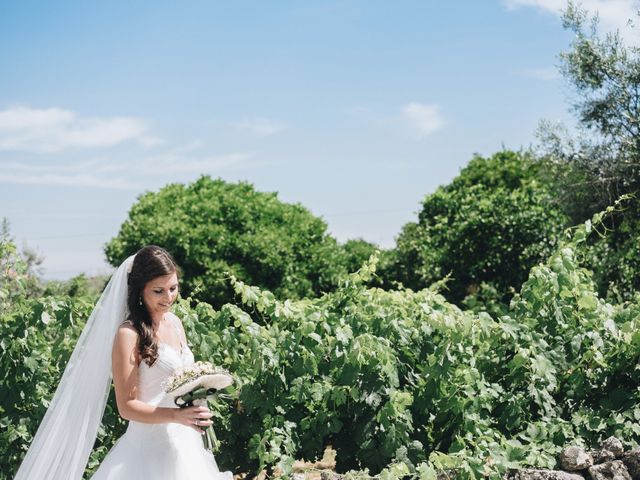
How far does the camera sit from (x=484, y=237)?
10.8m

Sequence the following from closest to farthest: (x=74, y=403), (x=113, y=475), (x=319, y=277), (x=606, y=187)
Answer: (x=113, y=475) < (x=74, y=403) < (x=606, y=187) < (x=319, y=277)

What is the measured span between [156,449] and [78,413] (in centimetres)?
53

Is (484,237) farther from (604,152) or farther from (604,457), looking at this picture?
(604,457)

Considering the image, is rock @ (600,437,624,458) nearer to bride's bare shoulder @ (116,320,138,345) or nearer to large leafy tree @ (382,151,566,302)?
bride's bare shoulder @ (116,320,138,345)

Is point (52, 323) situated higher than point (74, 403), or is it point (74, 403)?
point (52, 323)

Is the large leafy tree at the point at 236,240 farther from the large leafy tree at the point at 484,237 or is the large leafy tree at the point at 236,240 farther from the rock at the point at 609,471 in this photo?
the rock at the point at 609,471

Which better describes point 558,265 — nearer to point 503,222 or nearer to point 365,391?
point 365,391

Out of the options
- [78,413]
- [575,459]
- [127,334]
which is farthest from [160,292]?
[575,459]

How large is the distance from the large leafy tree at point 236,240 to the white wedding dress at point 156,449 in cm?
734

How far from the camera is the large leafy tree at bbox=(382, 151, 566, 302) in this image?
10.6 metres

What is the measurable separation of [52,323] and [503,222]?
722cm

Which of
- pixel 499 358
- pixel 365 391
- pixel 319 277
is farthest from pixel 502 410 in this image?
pixel 319 277

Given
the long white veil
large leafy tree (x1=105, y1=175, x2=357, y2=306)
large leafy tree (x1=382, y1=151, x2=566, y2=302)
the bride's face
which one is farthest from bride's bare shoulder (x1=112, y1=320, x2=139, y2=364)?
large leafy tree (x1=105, y1=175, x2=357, y2=306)

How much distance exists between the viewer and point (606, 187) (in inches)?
402
